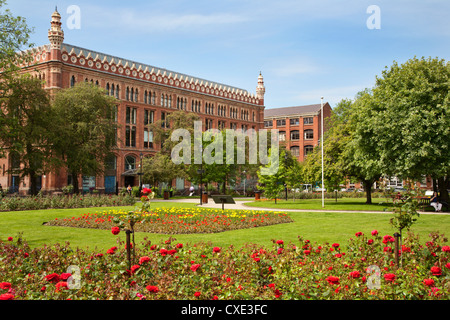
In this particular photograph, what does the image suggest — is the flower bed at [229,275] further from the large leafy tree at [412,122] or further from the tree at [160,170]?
the tree at [160,170]

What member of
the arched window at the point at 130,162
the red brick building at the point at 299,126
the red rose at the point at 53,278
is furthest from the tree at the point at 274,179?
the red brick building at the point at 299,126

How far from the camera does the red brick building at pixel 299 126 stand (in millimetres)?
89000

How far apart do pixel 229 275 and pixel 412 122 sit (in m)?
23.1

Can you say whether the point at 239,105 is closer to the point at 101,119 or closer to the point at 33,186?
the point at 101,119

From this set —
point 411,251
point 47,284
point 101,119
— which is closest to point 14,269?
point 47,284

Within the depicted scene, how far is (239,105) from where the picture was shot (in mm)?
80562

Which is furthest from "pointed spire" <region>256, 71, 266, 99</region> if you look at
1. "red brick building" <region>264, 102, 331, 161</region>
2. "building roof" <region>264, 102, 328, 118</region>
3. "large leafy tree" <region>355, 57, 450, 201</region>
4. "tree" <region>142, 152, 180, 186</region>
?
"large leafy tree" <region>355, 57, 450, 201</region>

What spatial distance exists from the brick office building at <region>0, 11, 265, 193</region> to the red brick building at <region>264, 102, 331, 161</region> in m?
15.6

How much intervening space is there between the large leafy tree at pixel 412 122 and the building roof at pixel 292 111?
61925mm

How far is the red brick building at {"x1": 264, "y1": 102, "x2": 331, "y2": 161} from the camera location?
89000mm

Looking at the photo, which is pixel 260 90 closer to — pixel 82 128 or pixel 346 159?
pixel 82 128

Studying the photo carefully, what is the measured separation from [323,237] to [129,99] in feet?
173

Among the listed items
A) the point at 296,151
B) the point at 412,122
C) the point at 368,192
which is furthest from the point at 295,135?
the point at 412,122

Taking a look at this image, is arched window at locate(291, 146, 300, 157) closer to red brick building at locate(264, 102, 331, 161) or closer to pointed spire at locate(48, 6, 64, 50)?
red brick building at locate(264, 102, 331, 161)
